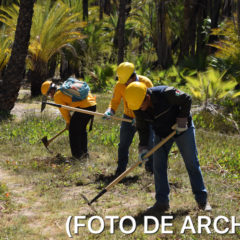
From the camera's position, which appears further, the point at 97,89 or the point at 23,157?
the point at 97,89

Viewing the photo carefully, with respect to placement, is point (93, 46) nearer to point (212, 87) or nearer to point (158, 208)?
point (212, 87)

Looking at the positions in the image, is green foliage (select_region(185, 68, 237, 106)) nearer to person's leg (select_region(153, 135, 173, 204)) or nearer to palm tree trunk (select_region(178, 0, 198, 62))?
→ palm tree trunk (select_region(178, 0, 198, 62))

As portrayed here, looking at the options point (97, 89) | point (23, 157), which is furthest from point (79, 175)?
point (97, 89)

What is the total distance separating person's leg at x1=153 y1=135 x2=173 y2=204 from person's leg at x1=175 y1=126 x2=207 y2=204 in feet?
0.65

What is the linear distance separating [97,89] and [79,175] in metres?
9.00

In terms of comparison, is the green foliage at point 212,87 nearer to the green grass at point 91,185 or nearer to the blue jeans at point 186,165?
the green grass at point 91,185

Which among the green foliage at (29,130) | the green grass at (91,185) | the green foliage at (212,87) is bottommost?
the green grass at (91,185)

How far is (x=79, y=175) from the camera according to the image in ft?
20.7

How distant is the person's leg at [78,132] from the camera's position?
680 centimetres

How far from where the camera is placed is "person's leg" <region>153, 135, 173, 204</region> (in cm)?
486

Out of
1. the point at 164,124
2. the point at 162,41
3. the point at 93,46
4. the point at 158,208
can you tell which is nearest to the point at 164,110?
the point at 164,124

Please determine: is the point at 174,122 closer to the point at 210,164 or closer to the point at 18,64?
the point at 210,164

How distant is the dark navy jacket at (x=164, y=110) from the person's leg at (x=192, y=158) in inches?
5.1

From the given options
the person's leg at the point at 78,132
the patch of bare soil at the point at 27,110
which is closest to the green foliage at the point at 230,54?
the patch of bare soil at the point at 27,110
